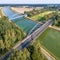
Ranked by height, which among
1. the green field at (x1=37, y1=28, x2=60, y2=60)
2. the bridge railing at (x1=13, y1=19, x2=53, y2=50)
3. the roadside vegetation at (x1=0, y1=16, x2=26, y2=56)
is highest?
the roadside vegetation at (x1=0, y1=16, x2=26, y2=56)

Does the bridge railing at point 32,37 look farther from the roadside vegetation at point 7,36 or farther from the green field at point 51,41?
the roadside vegetation at point 7,36

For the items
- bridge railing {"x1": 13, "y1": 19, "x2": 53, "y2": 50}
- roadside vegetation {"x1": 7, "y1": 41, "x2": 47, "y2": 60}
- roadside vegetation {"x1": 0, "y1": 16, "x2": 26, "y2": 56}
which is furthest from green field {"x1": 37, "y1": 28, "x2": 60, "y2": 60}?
roadside vegetation {"x1": 0, "y1": 16, "x2": 26, "y2": 56}

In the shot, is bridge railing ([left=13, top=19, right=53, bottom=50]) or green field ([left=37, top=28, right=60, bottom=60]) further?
bridge railing ([left=13, top=19, right=53, bottom=50])

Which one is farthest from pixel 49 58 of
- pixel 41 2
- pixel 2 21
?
pixel 41 2

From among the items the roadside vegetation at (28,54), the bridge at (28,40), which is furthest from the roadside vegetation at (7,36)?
the roadside vegetation at (28,54)

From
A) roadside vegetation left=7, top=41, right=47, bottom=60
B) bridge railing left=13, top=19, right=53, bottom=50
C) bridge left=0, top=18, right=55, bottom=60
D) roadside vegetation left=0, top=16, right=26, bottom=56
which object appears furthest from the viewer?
bridge railing left=13, top=19, right=53, bottom=50

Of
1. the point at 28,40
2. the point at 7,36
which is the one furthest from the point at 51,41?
the point at 7,36

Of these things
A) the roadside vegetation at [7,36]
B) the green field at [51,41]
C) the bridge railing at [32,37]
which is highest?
the roadside vegetation at [7,36]

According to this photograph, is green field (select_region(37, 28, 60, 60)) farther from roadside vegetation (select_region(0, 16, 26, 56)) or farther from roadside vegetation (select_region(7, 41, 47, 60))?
roadside vegetation (select_region(0, 16, 26, 56))
